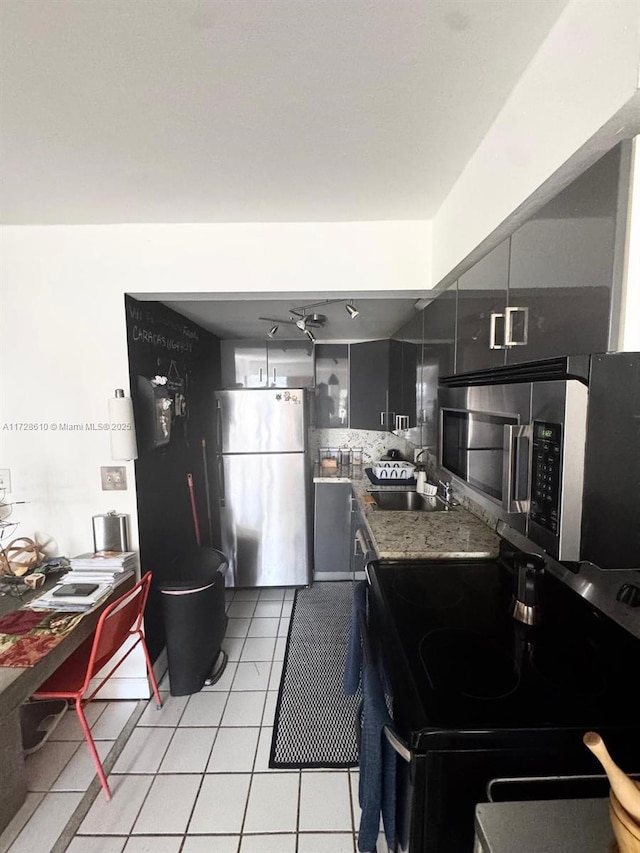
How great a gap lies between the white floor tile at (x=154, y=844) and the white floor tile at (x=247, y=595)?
1.72 m

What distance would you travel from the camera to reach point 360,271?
1.87 meters

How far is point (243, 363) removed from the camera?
138 inches

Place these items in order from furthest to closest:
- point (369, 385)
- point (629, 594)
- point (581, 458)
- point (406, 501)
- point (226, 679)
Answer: point (369, 385) < point (406, 501) < point (226, 679) < point (629, 594) < point (581, 458)

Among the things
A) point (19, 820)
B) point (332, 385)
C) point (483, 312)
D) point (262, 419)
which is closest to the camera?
point (483, 312)

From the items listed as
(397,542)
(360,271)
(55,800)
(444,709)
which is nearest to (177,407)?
(360,271)

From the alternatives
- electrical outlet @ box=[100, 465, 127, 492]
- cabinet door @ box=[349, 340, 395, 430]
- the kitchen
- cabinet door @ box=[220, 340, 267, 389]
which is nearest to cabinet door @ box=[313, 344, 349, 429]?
cabinet door @ box=[349, 340, 395, 430]

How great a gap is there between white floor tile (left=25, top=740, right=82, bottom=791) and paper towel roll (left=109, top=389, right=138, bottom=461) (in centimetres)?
131

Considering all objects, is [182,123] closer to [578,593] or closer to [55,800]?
[578,593]

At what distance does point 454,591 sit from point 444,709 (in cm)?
58

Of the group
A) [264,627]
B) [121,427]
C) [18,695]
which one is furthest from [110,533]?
[264,627]

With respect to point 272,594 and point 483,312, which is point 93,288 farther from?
point 272,594

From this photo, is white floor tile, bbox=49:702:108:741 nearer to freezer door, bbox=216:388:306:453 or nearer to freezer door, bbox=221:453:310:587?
freezer door, bbox=221:453:310:587

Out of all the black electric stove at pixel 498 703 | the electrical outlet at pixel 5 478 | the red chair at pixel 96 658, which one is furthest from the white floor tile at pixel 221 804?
the electrical outlet at pixel 5 478

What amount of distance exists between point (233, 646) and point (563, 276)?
2.58 metres
